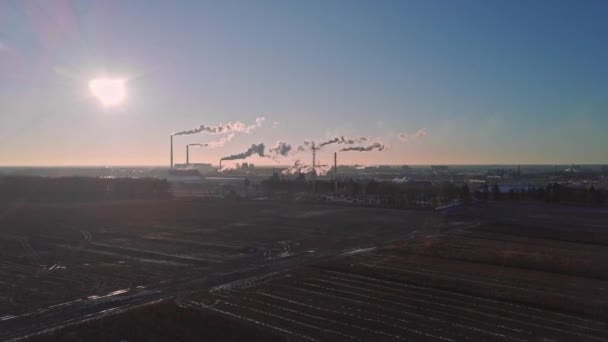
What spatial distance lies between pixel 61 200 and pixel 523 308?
201 ft

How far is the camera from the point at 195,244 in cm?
2869

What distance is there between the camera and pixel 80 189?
227 feet

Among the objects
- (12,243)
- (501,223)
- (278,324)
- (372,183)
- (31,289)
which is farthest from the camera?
(372,183)

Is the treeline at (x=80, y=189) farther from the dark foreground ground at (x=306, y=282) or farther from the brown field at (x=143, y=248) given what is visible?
the dark foreground ground at (x=306, y=282)

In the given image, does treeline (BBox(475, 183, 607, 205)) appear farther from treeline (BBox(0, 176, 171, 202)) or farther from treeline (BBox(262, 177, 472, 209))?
treeline (BBox(0, 176, 171, 202))

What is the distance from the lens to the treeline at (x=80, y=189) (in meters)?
65.5

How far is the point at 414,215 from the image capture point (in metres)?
45.6

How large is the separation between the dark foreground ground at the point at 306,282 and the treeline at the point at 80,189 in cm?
2982

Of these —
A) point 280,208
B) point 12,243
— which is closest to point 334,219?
point 280,208

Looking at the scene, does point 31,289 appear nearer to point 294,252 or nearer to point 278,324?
point 278,324

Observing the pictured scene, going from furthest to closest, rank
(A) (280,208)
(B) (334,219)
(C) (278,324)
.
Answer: (A) (280,208) < (B) (334,219) < (C) (278,324)

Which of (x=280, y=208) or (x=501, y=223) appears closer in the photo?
(x=501, y=223)

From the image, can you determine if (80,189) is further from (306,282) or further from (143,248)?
(306,282)

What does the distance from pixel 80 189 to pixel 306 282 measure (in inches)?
2358
